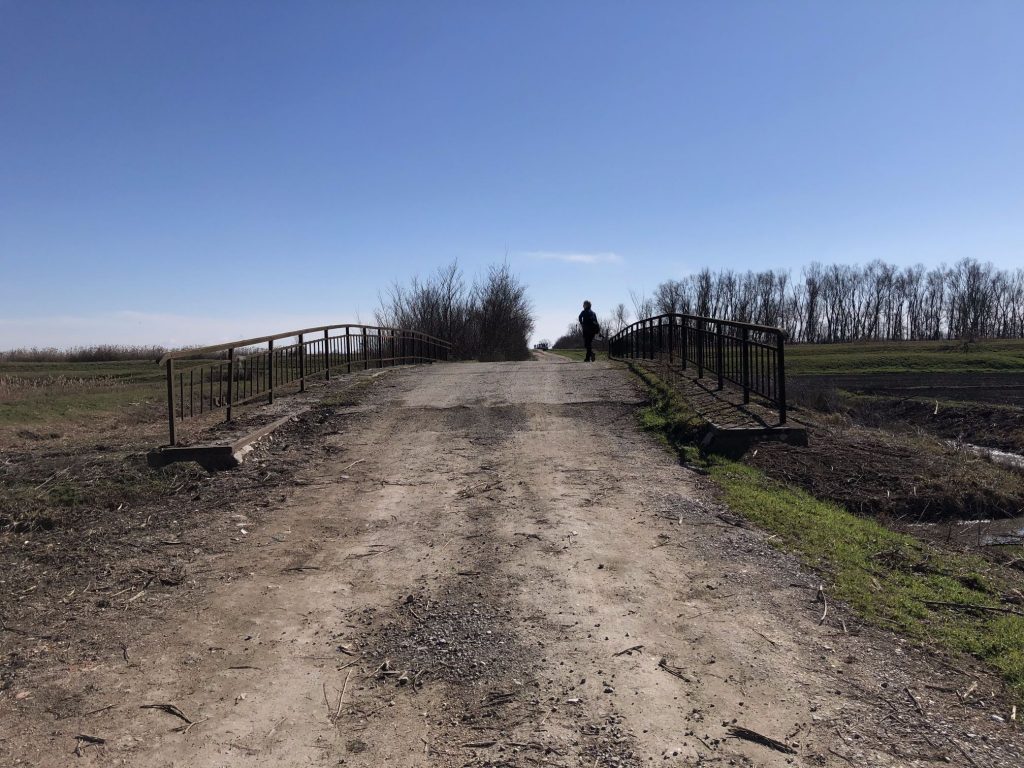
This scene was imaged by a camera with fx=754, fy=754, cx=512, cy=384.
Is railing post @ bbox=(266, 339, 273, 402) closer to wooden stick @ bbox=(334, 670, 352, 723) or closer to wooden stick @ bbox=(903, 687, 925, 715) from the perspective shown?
wooden stick @ bbox=(334, 670, 352, 723)

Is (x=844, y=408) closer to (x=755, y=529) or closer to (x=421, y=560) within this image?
(x=755, y=529)

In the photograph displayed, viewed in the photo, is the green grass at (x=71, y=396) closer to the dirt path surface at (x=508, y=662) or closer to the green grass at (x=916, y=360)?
the dirt path surface at (x=508, y=662)

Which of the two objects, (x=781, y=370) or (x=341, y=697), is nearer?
(x=341, y=697)

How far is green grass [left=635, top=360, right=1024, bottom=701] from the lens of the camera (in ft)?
12.5

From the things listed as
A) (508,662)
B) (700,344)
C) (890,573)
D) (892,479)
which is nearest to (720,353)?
(700,344)

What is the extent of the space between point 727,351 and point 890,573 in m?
6.41

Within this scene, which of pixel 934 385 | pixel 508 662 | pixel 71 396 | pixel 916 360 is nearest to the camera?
pixel 508 662

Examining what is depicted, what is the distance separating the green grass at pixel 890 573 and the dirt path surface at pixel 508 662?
21 cm

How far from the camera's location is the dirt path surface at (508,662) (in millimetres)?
2928

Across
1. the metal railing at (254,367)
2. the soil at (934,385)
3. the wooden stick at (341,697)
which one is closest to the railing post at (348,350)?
the metal railing at (254,367)

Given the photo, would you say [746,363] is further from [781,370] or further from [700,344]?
[700,344]

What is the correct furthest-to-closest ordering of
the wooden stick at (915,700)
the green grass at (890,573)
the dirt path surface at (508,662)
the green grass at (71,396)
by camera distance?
the green grass at (71,396) → the green grass at (890,573) → the wooden stick at (915,700) → the dirt path surface at (508,662)

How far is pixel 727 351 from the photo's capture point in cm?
1088

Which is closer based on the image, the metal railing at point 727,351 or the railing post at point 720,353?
the metal railing at point 727,351
